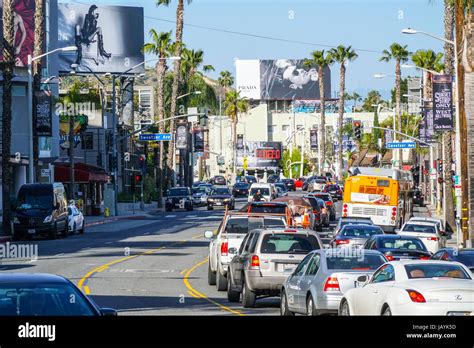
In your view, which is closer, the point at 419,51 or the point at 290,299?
the point at 290,299

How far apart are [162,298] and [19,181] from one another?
178 ft

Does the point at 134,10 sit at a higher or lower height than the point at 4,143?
higher

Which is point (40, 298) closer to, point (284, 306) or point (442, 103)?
point (284, 306)

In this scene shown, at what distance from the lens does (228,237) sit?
27906mm

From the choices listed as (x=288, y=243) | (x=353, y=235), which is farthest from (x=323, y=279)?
(x=353, y=235)

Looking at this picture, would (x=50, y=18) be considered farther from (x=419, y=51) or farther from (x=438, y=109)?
(x=438, y=109)

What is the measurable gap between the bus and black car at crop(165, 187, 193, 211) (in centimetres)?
2838

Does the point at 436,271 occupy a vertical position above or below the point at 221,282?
above

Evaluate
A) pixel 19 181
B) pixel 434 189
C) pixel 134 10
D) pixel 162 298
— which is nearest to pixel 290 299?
pixel 162 298

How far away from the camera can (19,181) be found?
77.8 meters

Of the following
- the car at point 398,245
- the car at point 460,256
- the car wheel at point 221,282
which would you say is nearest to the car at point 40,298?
the car at point 460,256

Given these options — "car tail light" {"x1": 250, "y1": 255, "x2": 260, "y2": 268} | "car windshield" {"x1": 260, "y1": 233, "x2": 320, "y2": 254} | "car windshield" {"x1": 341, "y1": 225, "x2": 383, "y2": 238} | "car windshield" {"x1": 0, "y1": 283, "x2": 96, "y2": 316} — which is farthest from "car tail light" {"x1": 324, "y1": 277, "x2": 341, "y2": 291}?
"car windshield" {"x1": 341, "y1": 225, "x2": 383, "y2": 238}

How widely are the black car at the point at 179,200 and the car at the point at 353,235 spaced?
47444 millimetres

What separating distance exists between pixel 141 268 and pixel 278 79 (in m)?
157
